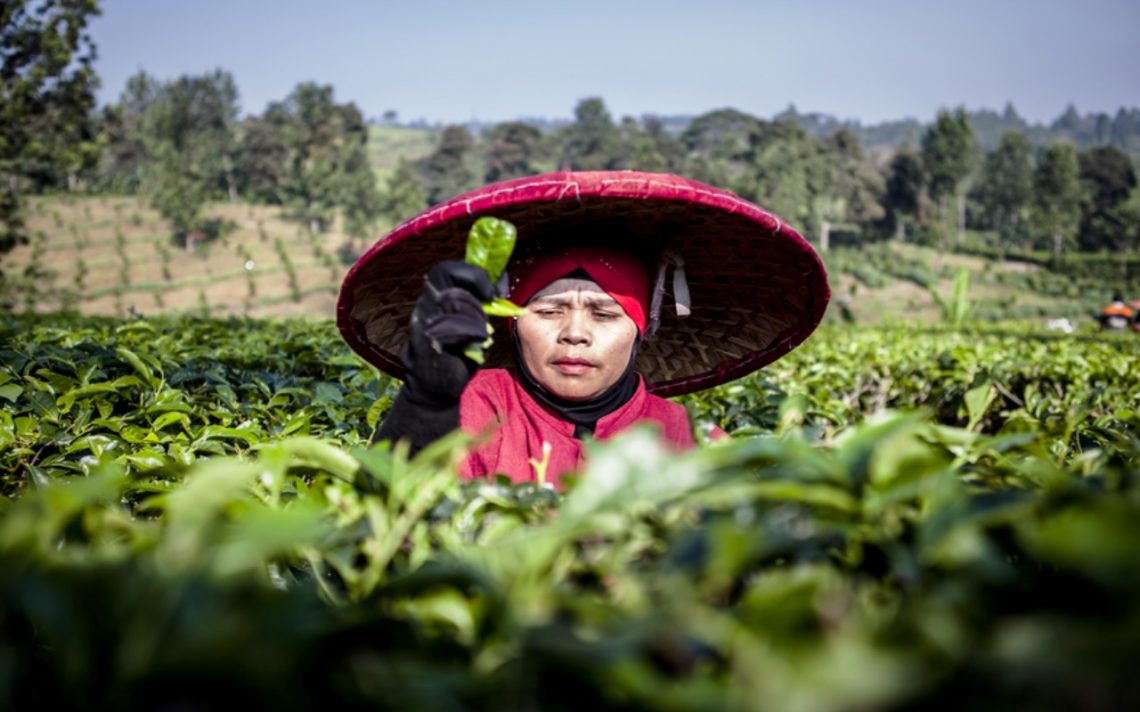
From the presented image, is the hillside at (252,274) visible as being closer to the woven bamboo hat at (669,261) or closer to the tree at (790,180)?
the tree at (790,180)

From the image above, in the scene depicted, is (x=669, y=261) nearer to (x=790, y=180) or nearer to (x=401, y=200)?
(x=401, y=200)

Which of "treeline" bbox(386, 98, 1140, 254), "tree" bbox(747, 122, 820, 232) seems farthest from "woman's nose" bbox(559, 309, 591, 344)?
"treeline" bbox(386, 98, 1140, 254)

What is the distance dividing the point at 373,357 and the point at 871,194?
58014 mm

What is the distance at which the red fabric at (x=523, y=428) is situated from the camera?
73.0 inches

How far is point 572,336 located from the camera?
1.85 meters

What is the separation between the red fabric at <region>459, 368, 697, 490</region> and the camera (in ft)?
6.08

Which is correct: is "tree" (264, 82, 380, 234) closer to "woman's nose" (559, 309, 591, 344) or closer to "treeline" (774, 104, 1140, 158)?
"woman's nose" (559, 309, 591, 344)

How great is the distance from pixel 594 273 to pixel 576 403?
31cm

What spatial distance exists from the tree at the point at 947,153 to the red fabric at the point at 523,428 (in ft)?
175

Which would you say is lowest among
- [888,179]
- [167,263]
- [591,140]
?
[167,263]

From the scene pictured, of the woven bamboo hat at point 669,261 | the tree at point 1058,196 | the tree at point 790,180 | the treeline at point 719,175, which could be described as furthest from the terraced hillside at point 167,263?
the tree at point 1058,196

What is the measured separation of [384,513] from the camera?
2.63 ft

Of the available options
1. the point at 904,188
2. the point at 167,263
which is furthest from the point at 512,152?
the point at 167,263

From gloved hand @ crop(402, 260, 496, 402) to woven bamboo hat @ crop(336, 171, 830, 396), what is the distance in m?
0.31
